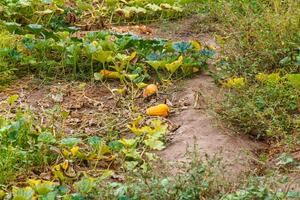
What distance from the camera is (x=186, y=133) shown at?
359 centimetres

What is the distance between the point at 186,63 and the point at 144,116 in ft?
2.16

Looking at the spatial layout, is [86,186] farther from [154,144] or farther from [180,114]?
[180,114]

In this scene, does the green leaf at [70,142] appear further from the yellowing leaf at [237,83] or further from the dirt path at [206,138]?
the yellowing leaf at [237,83]

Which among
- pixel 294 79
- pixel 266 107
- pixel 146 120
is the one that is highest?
pixel 294 79

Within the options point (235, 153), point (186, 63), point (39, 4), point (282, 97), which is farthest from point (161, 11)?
point (235, 153)

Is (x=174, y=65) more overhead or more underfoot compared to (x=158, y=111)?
more overhead

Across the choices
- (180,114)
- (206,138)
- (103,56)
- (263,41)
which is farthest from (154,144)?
(263,41)

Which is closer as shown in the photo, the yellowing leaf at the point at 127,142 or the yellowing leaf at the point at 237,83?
the yellowing leaf at the point at 127,142

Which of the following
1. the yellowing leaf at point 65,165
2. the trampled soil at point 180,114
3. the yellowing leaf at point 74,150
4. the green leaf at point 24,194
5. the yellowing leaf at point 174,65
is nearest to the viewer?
the green leaf at point 24,194

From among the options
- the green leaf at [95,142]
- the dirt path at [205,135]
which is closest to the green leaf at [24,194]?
the green leaf at [95,142]

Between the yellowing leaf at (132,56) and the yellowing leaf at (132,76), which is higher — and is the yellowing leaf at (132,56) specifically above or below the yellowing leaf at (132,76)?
above

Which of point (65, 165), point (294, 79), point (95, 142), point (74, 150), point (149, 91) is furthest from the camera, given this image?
point (149, 91)

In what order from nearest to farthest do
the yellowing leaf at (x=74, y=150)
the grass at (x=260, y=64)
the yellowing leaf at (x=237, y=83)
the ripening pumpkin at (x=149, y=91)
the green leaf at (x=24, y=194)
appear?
the green leaf at (x=24, y=194), the yellowing leaf at (x=74, y=150), the grass at (x=260, y=64), the yellowing leaf at (x=237, y=83), the ripening pumpkin at (x=149, y=91)

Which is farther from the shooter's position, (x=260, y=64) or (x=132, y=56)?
(x=132, y=56)
